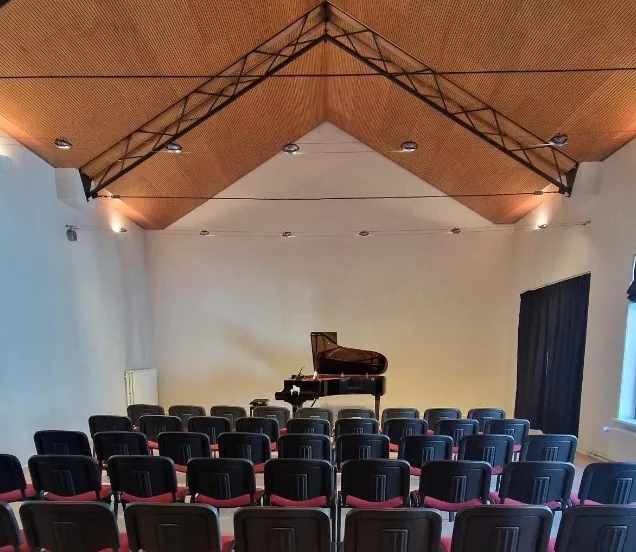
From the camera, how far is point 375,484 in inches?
138

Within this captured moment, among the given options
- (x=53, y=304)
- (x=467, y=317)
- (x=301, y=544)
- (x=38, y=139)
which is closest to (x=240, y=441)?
(x=301, y=544)

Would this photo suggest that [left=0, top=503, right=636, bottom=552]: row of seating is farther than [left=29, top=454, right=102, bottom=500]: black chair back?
No

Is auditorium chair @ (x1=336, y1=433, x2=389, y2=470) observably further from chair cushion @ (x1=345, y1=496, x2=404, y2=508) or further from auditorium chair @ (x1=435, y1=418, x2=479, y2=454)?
auditorium chair @ (x1=435, y1=418, x2=479, y2=454)

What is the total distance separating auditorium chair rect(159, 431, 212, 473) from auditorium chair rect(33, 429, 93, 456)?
0.84m

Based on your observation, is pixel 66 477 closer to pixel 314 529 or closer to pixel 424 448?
pixel 314 529

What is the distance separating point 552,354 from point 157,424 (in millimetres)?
6902

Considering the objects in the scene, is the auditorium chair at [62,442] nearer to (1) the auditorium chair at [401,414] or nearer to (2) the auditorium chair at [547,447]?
(1) the auditorium chair at [401,414]

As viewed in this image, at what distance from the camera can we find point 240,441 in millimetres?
4273

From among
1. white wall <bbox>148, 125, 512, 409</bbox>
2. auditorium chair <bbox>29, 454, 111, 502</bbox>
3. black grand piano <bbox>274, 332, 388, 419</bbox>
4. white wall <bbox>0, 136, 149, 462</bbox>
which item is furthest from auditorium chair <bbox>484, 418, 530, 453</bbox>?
white wall <bbox>0, 136, 149, 462</bbox>

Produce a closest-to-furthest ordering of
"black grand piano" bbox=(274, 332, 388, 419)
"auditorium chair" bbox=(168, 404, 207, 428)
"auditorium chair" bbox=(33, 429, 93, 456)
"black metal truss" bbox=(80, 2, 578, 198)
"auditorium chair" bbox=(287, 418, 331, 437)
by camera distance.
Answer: "auditorium chair" bbox=(33, 429, 93, 456) < "auditorium chair" bbox=(287, 418, 331, 437) < "auditorium chair" bbox=(168, 404, 207, 428) < "black metal truss" bbox=(80, 2, 578, 198) < "black grand piano" bbox=(274, 332, 388, 419)

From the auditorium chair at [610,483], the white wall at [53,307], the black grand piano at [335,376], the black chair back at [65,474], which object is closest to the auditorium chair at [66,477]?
the black chair back at [65,474]

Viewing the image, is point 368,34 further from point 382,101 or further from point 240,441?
point 240,441

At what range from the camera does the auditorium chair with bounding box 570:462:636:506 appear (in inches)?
132

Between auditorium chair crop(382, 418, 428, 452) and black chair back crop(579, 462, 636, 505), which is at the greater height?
black chair back crop(579, 462, 636, 505)
